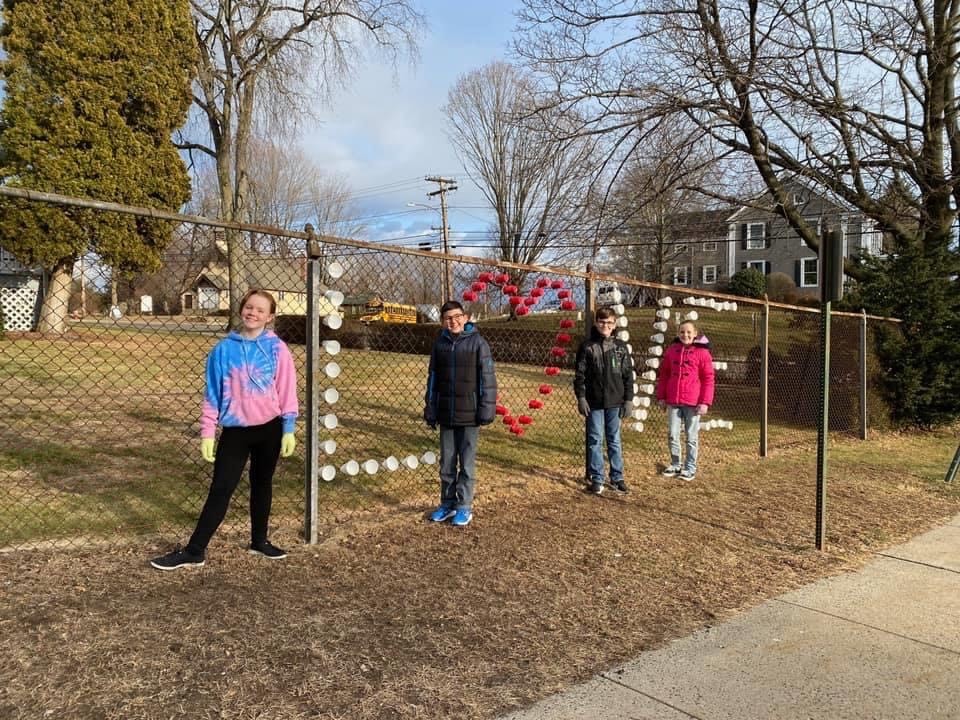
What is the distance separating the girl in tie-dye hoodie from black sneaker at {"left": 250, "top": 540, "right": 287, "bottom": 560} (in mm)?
322

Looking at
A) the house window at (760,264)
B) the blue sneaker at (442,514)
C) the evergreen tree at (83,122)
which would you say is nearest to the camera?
the blue sneaker at (442,514)

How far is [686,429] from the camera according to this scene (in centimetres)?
678

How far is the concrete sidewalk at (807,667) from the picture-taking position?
2.64m

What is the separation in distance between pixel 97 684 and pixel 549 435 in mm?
6769

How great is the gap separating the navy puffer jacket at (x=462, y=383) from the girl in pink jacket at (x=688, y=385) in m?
2.48

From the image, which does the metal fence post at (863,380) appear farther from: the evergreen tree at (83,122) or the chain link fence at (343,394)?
the evergreen tree at (83,122)

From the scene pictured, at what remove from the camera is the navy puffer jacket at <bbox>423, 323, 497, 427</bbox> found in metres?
4.85

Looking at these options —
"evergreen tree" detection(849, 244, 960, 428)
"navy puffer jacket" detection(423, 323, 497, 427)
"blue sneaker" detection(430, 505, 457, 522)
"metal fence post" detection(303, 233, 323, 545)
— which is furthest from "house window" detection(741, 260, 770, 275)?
"metal fence post" detection(303, 233, 323, 545)

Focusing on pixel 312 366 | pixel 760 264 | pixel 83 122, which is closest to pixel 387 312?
pixel 312 366

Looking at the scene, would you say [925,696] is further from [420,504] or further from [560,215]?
[560,215]

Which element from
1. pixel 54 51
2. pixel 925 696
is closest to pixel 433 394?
pixel 925 696

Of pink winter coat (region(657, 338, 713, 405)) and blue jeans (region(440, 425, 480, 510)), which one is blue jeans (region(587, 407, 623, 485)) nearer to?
pink winter coat (region(657, 338, 713, 405))

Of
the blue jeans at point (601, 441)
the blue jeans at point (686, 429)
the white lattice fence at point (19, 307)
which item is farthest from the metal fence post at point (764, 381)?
the white lattice fence at point (19, 307)

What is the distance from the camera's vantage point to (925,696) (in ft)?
9.09
